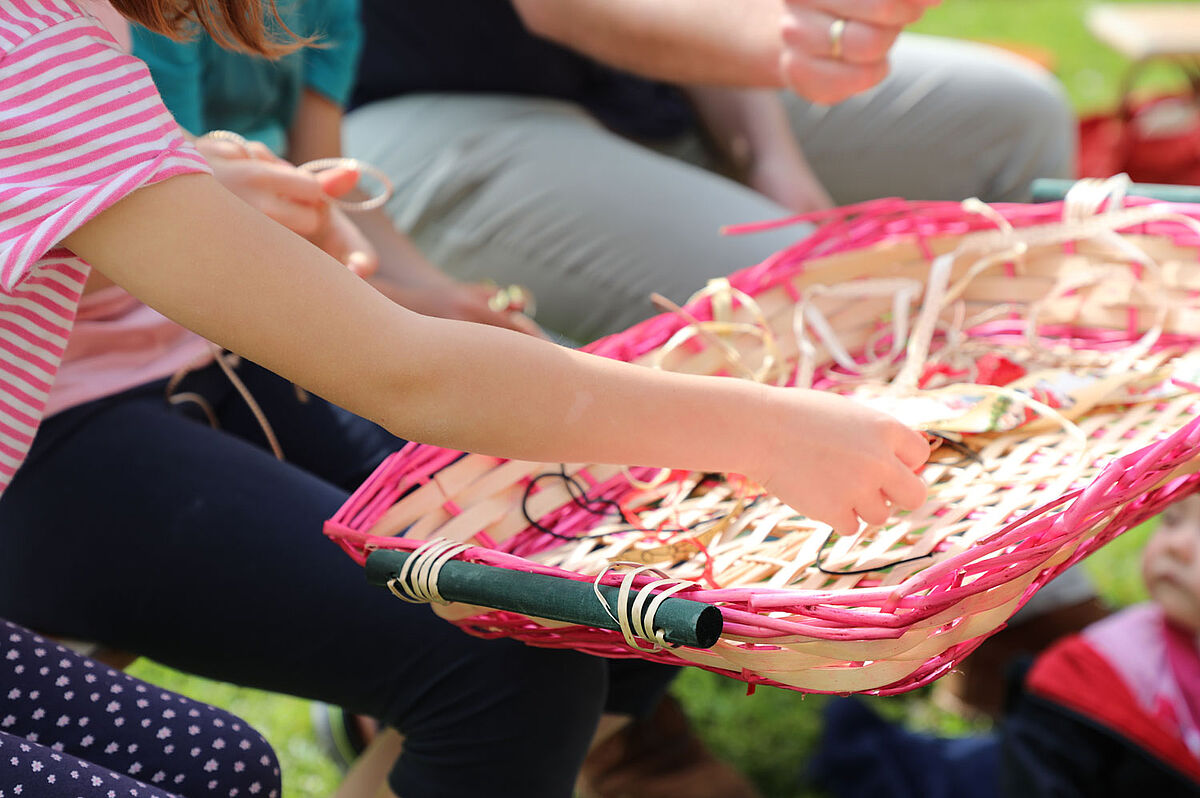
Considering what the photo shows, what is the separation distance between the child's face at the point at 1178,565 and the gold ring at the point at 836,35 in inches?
18.6

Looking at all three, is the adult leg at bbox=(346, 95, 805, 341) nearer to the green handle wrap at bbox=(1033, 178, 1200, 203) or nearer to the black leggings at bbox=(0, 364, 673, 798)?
the green handle wrap at bbox=(1033, 178, 1200, 203)

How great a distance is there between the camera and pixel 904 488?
A: 1.80 feet

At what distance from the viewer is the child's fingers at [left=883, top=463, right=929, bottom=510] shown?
1.79 feet

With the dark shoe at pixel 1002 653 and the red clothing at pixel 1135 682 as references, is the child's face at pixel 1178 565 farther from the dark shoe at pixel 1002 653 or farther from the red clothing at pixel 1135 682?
the dark shoe at pixel 1002 653

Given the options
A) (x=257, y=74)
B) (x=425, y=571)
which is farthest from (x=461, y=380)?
(x=257, y=74)

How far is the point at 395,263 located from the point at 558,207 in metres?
0.17

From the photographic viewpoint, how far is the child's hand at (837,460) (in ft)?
1.78

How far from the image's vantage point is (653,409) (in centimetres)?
54

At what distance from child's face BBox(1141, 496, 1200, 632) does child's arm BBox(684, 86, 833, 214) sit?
469mm

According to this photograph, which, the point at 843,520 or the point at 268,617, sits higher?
the point at 843,520

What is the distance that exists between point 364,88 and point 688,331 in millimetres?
642

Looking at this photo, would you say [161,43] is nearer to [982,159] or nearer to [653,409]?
[653,409]

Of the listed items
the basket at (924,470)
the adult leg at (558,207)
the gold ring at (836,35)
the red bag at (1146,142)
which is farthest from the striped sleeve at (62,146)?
the red bag at (1146,142)

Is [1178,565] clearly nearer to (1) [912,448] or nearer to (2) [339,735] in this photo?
(1) [912,448]
